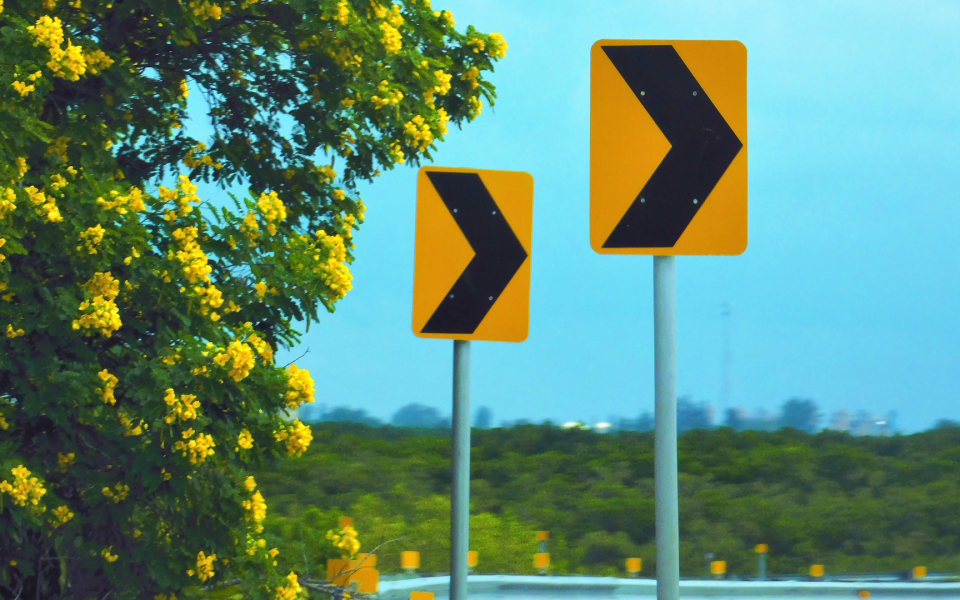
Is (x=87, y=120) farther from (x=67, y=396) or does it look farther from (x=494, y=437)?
(x=494, y=437)

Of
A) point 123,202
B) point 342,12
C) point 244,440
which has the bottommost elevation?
point 244,440

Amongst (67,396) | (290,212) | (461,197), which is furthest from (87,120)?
(461,197)

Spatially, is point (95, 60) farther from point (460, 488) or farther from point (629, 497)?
point (629, 497)

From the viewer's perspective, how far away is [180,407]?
5.42 m

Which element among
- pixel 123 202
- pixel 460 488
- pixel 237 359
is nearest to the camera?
pixel 460 488

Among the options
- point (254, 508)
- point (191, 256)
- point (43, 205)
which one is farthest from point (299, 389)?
point (43, 205)

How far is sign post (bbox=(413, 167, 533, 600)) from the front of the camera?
4.00m

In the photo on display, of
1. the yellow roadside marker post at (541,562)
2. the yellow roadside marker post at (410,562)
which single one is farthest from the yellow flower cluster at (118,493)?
the yellow roadside marker post at (541,562)

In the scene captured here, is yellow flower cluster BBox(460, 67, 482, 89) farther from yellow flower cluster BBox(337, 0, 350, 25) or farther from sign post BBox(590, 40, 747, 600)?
sign post BBox(590, 40, 747, 600)

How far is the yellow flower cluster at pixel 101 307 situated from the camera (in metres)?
5.39

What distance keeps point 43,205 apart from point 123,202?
1.30 ft

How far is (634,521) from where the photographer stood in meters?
15.7

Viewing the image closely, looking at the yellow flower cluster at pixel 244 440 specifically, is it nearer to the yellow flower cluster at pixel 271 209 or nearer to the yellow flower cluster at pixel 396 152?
the yellow flower cluster at pixel 271 209

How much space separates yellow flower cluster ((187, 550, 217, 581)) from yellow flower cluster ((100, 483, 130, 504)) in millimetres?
540
